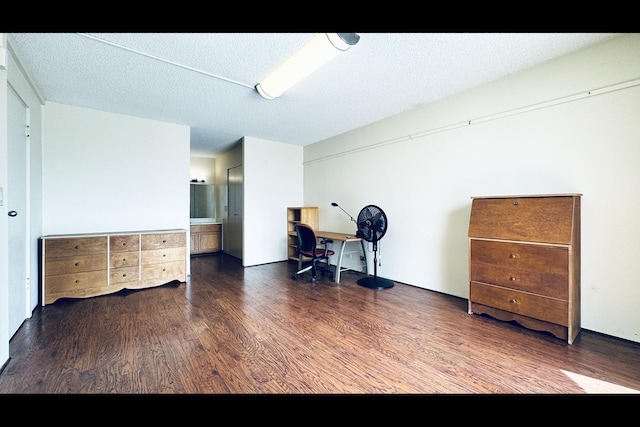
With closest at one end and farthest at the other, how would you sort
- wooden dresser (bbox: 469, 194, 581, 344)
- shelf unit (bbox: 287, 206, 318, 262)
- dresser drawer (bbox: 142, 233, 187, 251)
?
1. wooden dresser (bbox: 469, 194, 581, 344)
2. dresser drawer (bbox: 142, 233, 187, 251)
3. shelf unit (bbox: 287, 206, 318, 262)

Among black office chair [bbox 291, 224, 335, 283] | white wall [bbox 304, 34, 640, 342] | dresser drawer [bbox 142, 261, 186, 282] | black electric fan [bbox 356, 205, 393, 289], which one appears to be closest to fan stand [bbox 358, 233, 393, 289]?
black electric fan [bbox 356, 205, 393, 289]

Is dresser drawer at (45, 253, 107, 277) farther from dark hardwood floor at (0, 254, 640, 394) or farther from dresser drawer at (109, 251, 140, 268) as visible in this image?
dark hardwood floor at (0, 254, 640, 394)

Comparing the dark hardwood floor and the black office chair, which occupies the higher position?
the black office chair

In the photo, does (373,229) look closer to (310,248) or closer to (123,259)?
(310,248)

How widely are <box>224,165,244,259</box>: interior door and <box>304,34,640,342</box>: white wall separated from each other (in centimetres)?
267

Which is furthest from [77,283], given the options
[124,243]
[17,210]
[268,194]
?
[268,194]

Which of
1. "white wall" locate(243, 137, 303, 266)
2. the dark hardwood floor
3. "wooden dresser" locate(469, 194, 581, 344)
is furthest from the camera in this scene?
"white wall" locate(243, 137, 303, 266)

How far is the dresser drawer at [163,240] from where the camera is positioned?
3.38 m

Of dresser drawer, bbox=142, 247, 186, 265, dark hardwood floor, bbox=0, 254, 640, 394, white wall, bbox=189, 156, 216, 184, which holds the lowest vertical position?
dark hardwood floor, bbox=0, 254, 640, 394

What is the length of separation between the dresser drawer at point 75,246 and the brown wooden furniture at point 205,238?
269 centimetres

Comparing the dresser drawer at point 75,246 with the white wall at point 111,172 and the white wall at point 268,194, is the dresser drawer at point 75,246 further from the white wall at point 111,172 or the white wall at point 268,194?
the white wall at point 268,194

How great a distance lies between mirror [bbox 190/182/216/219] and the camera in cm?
620

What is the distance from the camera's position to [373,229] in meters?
3.46

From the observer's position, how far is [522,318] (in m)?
2.17
